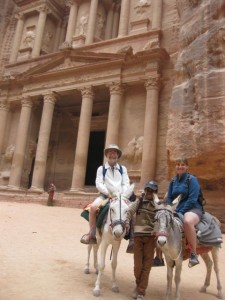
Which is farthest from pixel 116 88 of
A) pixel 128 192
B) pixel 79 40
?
pixel 128 192

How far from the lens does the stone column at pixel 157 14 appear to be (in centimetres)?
2377

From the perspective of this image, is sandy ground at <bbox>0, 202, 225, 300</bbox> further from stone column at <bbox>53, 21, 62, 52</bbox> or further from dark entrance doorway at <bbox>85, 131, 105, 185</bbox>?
stone column at <bbox>53, 21, 62, 52</bbox>

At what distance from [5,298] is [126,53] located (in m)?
19.2

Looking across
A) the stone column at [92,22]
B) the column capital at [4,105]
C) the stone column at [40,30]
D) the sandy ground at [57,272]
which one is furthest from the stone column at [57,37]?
the sandy ground at [57,272]

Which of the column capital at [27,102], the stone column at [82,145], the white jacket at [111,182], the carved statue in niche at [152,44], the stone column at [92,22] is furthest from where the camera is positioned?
the stone column at [92,22]

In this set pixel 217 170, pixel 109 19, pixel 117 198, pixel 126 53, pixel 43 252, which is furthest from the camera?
pixel 109 19

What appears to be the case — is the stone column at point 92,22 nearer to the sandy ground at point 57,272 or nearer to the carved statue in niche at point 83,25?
the carved statue in niche at point 83,25

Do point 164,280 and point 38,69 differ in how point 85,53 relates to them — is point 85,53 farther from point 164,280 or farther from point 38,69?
point 164,280

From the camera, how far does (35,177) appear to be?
2270cm

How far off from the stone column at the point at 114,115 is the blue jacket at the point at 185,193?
595 inches

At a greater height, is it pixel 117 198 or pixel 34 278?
pixel 117 198

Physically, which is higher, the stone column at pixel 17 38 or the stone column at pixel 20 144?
the stone column at pixel 17 38

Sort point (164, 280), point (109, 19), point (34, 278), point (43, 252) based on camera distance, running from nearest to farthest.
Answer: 1. point (34, 278)
2. point (164, 280)
3. point (43, 252)
4. point (109, 19)

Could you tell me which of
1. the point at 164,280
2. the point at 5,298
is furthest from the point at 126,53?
the point at 5,298
